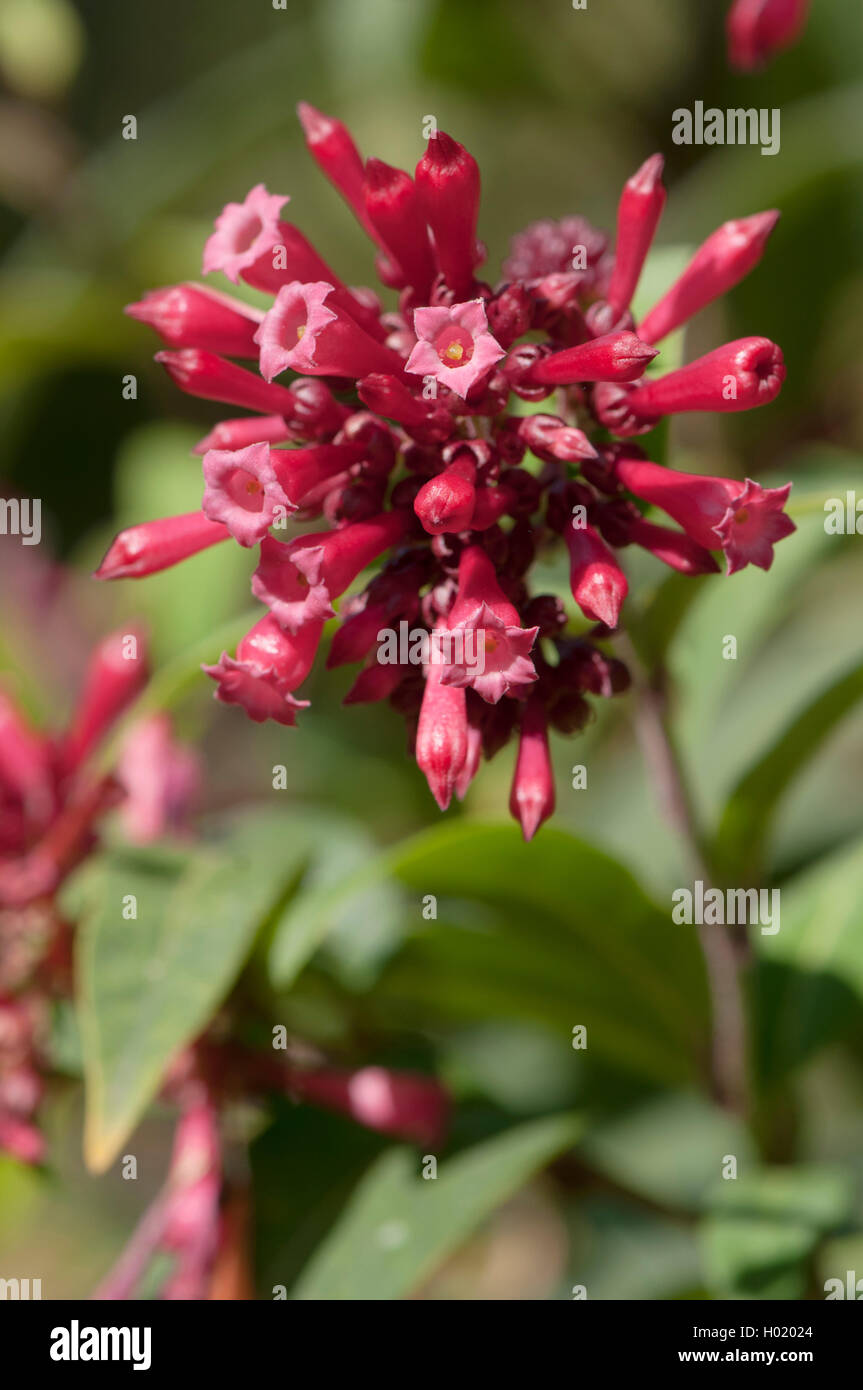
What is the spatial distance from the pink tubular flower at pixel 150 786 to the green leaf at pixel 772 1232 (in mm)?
979

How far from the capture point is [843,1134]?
2383 millimetres

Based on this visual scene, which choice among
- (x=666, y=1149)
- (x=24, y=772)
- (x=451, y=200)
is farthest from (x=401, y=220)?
(x=666, y=1149)

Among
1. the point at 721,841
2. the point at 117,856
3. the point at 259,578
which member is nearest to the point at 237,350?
the point at 259,578

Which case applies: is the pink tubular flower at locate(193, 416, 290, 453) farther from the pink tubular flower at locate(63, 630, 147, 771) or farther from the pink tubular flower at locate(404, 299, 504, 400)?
the pink tubular flower at locate(63, 630, 147, 771)

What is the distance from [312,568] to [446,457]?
0.18 metres

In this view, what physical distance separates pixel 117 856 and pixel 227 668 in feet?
2.06

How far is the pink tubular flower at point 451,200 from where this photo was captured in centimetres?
107

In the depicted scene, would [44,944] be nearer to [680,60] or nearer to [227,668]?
[227,668]

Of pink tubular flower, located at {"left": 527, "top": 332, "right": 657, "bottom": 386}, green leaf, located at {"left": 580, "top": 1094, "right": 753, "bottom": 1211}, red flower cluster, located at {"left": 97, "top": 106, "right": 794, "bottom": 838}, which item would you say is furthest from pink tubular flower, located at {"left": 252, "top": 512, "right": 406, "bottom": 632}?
green leaf, located at {"left": 580, "top": 1094, "right": 753, "bottom": 1211}

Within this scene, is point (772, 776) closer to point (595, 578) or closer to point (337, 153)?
point (595, 578)

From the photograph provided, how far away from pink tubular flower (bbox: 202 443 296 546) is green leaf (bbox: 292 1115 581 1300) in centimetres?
90

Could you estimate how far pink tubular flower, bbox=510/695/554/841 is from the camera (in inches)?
44.3

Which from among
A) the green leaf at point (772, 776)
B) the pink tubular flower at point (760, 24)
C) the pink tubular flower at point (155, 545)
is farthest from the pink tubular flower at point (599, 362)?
the pink tubular flower at point (760, 24)

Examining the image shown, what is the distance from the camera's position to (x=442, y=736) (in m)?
1.07
